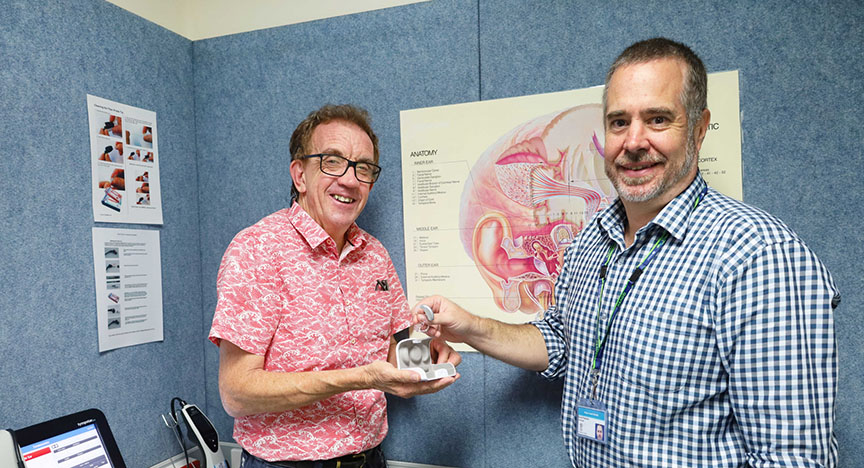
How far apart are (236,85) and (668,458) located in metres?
1.63

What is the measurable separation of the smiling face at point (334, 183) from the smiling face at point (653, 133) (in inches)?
24.7

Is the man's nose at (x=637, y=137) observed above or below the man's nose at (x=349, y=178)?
above

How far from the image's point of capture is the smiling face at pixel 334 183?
4.11 feet

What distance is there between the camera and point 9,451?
1025mm

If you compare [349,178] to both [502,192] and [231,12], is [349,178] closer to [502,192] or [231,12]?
[502,192]

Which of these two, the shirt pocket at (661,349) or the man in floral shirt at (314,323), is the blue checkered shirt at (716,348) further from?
the man in floral shirt at (314,323)

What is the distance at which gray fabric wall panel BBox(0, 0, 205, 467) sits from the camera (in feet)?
3.86

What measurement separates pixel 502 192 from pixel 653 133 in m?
0.51

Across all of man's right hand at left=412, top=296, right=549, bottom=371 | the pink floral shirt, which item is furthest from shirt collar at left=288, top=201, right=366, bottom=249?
man's right hand at left=412, top=296, right=549, bottom=371

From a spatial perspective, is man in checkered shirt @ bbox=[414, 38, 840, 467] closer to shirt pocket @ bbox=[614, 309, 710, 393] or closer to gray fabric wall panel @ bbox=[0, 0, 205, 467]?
shirt pocket @ bbox=[614, 309, 710, 393]

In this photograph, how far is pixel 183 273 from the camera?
1.67 meters

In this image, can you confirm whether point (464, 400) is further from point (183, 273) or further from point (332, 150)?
point (183, 273)

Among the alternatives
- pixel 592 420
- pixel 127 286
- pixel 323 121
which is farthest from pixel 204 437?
pixel 592 420

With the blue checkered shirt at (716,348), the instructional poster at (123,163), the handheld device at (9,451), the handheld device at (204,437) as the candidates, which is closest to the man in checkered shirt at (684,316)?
the blue checkered shirt at (716,348)
